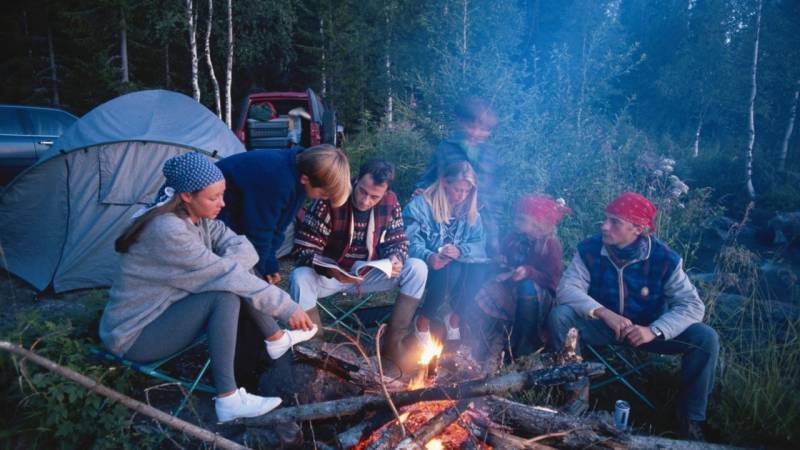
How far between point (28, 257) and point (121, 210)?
40.9 inches

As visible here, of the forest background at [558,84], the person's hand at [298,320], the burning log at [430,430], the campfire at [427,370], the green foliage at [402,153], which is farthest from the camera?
the green foliage at [402,153]

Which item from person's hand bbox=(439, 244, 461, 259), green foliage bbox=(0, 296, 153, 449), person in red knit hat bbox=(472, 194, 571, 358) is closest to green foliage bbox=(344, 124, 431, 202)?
person's hand bbox=(439, 244, 461, 259)

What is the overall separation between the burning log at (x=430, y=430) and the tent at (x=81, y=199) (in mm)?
3917

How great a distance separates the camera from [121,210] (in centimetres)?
459

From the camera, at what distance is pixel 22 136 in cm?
766

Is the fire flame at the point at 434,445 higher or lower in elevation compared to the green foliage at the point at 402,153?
lower

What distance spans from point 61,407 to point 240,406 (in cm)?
83

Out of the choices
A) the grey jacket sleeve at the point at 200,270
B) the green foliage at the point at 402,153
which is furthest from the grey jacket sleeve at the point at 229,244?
the green foliage at the point at 402,153

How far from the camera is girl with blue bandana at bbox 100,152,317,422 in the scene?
219 centimetres

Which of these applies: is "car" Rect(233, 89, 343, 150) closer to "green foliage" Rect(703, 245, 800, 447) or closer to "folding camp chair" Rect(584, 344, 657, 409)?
"folding camp chair" Rect(584, 344, 657, 409)

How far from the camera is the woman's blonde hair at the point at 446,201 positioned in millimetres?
3625

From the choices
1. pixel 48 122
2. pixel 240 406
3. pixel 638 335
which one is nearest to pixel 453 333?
pixel 638 335

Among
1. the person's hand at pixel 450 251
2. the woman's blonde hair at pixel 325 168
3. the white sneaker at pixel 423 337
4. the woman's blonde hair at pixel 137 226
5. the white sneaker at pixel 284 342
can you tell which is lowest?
the white sneaker at pixel 423 337

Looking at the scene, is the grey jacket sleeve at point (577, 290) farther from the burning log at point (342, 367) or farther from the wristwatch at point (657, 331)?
the burning log at point (342, 367)
